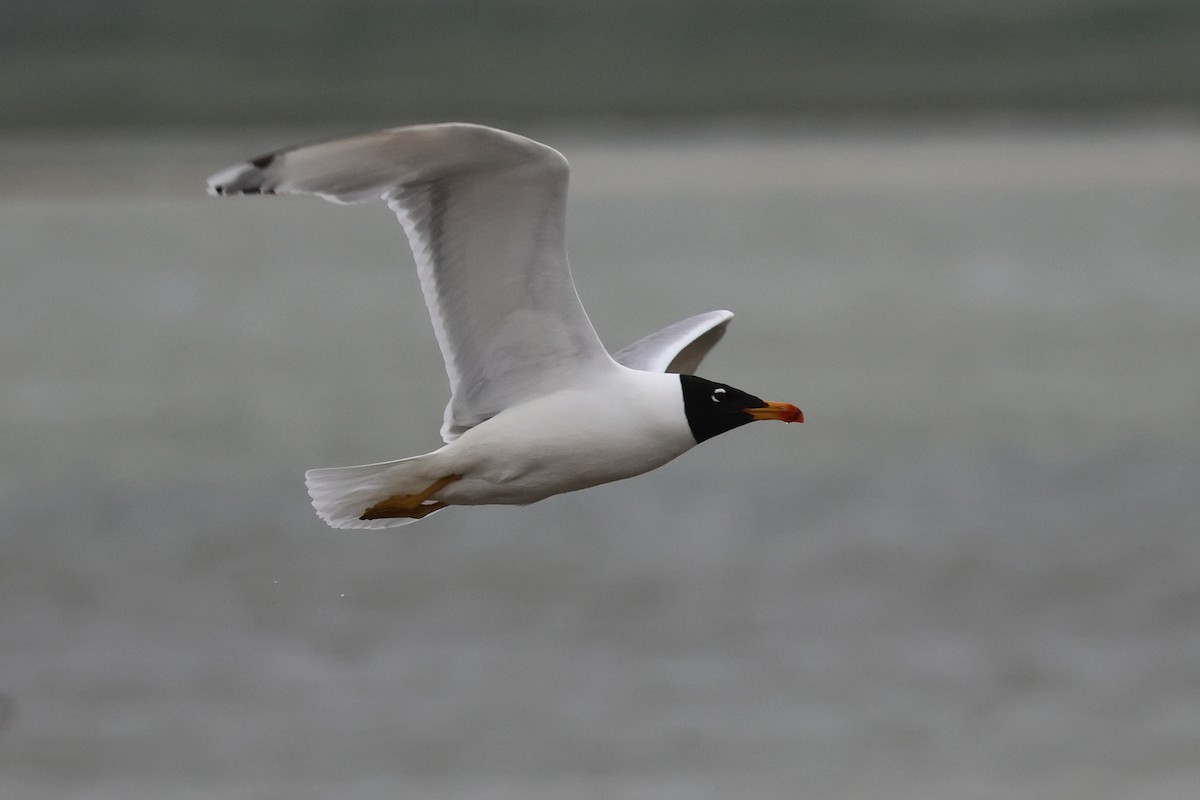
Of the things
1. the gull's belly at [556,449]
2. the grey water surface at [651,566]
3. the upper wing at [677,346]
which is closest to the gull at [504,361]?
the gull's belly at [556,449]

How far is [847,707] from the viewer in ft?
47.2

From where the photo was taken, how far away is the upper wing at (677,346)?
8336mm

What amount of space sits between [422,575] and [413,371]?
24.5ft

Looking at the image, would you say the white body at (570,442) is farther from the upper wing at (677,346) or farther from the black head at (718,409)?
the upper wing at (677,346)

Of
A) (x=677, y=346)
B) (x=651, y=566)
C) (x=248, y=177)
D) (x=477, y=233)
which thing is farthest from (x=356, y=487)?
(x=651, y=566)

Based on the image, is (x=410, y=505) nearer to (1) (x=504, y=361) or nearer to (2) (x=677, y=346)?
(1) (x=504, y=361)

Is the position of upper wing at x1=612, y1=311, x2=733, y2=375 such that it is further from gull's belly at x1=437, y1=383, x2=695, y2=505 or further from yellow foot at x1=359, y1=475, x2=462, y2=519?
yellow foot at x1=359, y1=475, x2=462, y2=519

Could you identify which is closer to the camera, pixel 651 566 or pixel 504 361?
pixel 504 361

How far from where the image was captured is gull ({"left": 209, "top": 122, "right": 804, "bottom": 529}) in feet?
23.4

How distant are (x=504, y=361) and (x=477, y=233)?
1.74 feet

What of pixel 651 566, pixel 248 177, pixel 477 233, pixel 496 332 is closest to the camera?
pixel 248 177

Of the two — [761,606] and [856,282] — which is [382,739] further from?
[856,282]

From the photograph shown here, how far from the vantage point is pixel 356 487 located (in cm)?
772

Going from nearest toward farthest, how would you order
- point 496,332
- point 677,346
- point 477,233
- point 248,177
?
point 248,177 → point 477,233 → point 496,332 → point 677,346
